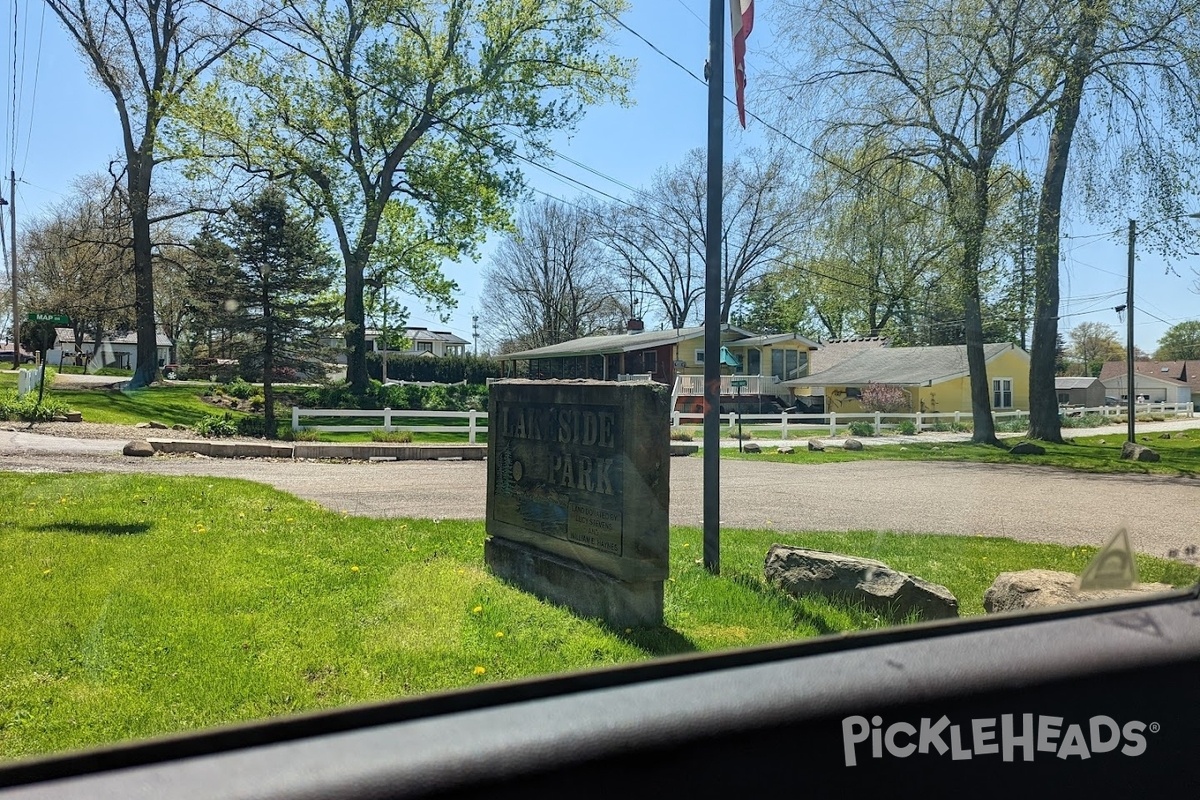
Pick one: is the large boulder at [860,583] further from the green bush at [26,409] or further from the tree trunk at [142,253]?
the green bush at [26,409]

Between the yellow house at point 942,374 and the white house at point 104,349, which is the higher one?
the white house at point 104,349

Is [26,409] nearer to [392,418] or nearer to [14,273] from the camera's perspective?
[392,418]

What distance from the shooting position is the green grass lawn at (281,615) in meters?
2.16

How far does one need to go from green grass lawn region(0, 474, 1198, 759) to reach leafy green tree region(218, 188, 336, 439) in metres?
2.35

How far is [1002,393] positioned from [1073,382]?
1.05ft

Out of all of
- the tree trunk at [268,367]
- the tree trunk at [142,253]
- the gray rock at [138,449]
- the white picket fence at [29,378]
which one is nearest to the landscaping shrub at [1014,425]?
the tree trunk at [142,253]

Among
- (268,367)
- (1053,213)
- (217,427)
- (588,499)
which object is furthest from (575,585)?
(217,427)

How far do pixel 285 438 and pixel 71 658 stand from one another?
12.4 meters

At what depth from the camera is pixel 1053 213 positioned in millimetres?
3537

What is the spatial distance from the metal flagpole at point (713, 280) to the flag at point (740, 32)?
154mm

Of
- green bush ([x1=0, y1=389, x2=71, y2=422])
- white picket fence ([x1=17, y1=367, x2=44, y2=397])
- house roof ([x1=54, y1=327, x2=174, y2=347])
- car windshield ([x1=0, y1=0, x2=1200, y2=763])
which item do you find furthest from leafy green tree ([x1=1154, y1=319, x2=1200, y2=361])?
green bush ([x1=0, y1=389, x2=71, y2=422])

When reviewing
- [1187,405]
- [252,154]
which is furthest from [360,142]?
[1187,405]

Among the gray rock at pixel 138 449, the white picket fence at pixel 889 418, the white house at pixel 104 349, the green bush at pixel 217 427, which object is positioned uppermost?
the white house at pixel 104 349

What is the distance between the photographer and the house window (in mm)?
3918
